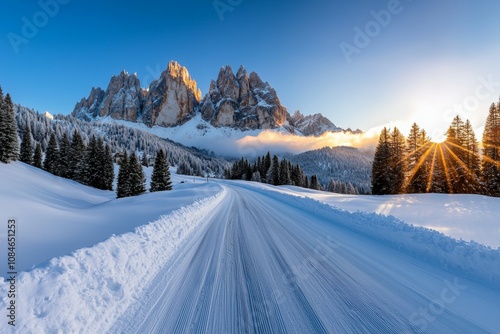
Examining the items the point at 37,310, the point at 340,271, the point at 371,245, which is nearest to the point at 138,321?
the point at 37,310

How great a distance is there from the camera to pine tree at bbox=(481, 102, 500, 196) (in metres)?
26.5

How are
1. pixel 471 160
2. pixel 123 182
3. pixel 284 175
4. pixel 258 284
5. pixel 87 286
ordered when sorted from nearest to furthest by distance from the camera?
1. pixel 87 286
2. pixel 258 284
3. pixel 471 160
4. pixel 123 182
5. pixel 284 175

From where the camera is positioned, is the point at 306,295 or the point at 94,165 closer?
the point at 306,295

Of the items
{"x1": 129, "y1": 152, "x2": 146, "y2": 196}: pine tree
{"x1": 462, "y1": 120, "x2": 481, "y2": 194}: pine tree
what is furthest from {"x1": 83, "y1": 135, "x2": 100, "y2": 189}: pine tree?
{"x1": 462, "y1": 120, "x2": 481, "y2": 194}: pine tree

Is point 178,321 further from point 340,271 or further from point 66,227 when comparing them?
point 66,227

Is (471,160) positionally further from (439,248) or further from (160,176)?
(160,176)

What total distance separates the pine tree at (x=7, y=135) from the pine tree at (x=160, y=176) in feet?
61.7

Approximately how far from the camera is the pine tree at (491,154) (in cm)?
2653

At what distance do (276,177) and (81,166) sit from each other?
1693 inches

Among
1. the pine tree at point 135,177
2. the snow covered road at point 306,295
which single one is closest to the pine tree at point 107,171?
the pine tree at point 135,177

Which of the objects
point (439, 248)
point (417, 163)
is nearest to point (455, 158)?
point (417, 163)

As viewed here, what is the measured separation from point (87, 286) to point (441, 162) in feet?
129

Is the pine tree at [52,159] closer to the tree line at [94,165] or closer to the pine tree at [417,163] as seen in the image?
the tree line at [94,165]

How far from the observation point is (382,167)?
113ft
